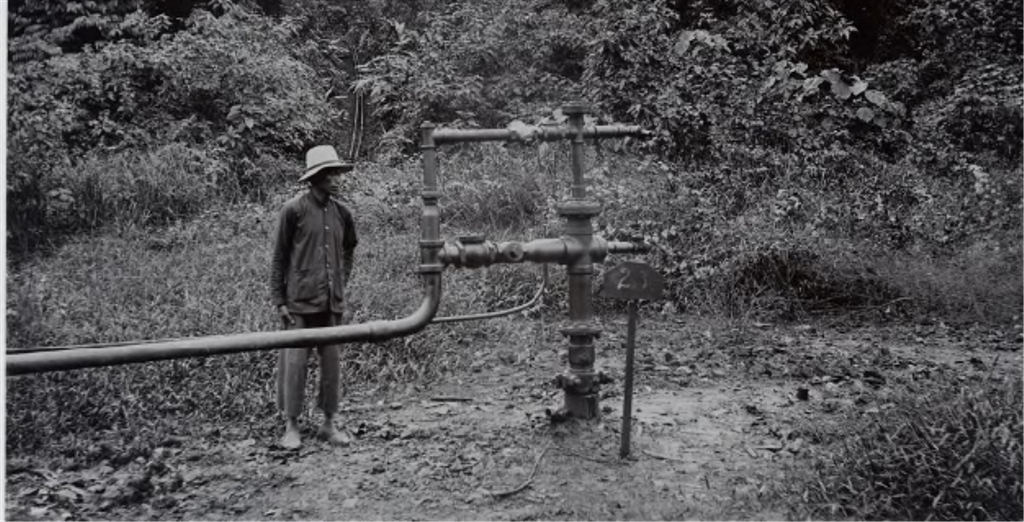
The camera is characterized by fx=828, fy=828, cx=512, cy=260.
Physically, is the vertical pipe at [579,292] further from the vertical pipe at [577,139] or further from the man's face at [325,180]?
the man's face at [325,180]

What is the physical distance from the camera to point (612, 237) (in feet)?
22.3

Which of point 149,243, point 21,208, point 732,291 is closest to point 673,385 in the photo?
point 732,291

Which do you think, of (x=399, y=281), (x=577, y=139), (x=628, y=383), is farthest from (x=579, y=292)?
(x=399, y=281)

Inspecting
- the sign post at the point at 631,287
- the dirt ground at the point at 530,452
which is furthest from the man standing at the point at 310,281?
the sign post at the point at 631,287

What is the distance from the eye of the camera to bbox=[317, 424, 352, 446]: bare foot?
4.20 m

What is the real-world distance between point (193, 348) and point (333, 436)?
1742 mm

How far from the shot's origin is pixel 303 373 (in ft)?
13.9

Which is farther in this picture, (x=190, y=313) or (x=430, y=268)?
(x=190, y=313)

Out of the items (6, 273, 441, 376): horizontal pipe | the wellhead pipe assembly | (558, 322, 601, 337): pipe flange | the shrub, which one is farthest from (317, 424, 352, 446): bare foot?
the shrub

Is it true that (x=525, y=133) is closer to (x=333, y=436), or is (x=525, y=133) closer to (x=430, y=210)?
(x=430, y=210)

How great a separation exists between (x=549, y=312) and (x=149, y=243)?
3.61 metres

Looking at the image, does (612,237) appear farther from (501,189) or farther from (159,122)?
(159,122)

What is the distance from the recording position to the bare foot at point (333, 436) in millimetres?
4203

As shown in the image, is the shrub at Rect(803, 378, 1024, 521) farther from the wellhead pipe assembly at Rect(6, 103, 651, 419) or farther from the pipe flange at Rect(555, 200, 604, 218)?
the pipe flange at Rect(555, 200, 604, 218)
